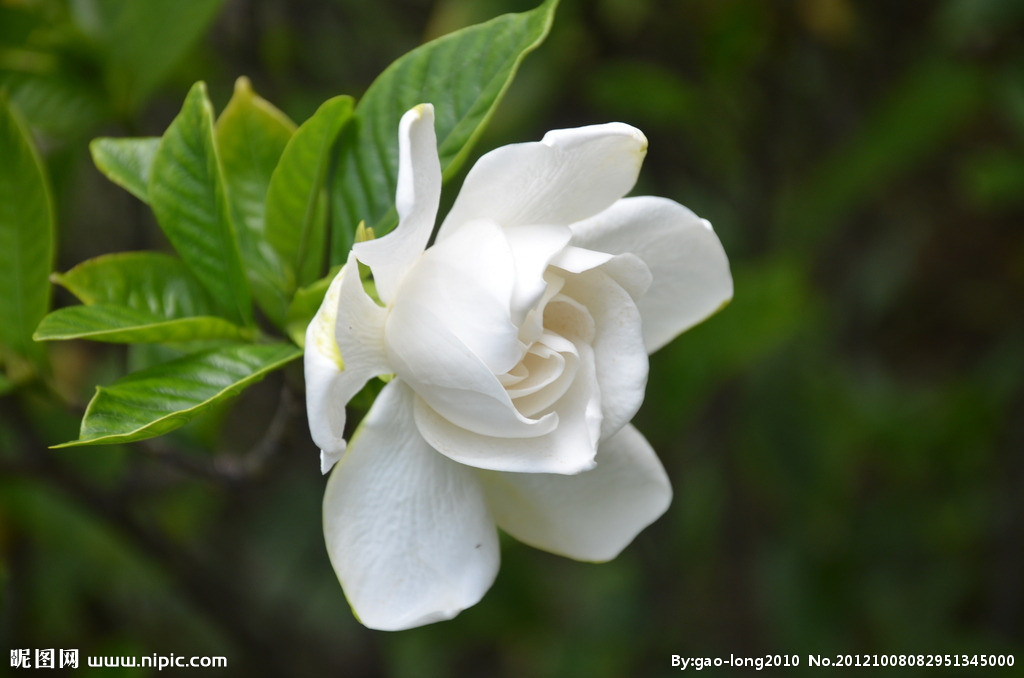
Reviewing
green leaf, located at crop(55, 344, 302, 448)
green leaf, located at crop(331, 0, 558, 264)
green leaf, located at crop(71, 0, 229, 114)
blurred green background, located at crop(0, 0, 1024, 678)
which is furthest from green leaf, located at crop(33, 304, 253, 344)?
blurred green background, located at crop(0, 0, 1024, 678)

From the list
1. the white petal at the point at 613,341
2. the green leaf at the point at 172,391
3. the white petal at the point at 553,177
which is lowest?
the green leaf at the point at 172,391

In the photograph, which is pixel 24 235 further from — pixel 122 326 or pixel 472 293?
pixel 472 293

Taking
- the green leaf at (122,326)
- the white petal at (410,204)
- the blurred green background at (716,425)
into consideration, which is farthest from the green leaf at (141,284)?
the blurred green background at (716,425)

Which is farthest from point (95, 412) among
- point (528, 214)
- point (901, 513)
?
point (901, 513)

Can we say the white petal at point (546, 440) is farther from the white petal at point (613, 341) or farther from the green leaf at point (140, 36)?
the green leaf at point (140, 36)

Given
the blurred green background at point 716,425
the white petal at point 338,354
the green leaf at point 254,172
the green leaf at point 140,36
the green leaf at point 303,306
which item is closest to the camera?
→ the white petal at point 338,354

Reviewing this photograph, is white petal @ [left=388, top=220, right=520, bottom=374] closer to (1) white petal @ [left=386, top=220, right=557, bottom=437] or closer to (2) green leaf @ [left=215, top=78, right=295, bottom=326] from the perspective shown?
(1) white petal @ [left=386, top=220, right=557, bottom=437]
